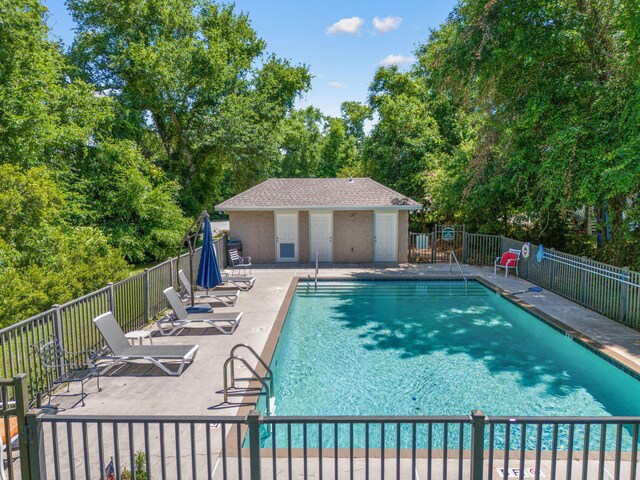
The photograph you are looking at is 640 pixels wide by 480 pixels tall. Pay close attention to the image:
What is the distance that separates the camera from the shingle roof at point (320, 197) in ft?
59.2

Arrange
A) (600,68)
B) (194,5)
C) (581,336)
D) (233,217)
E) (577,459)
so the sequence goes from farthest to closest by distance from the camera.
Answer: (194,5) → (233,217) → (600,68) → (581,336) → (577,459)

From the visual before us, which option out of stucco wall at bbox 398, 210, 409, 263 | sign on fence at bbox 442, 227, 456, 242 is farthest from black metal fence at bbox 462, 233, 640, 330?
stucco wall at bbox 398, 210, 409, 263

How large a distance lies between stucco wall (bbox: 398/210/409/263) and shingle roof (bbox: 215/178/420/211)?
2.01 ft

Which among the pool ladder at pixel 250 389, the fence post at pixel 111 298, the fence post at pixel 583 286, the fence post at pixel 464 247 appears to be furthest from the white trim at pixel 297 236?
the pool ladder at pixel 250 389

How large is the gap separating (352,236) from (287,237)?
2831 millimetres

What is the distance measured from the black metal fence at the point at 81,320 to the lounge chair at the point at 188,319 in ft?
2.16

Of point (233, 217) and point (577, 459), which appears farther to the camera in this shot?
point (233, 217)

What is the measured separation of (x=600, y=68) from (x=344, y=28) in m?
19.8

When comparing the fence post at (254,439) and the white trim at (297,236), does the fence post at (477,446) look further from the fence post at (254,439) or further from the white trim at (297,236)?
the white trim at (297,236)

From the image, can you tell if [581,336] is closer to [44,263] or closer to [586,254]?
[586,254]

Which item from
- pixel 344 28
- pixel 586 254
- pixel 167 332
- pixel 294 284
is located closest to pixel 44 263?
pixel 167 332

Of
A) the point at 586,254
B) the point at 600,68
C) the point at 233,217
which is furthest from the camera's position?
the point at 233,217

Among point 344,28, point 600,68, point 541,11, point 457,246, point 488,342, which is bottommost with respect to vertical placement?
point 488,342

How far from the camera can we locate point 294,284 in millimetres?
14797
